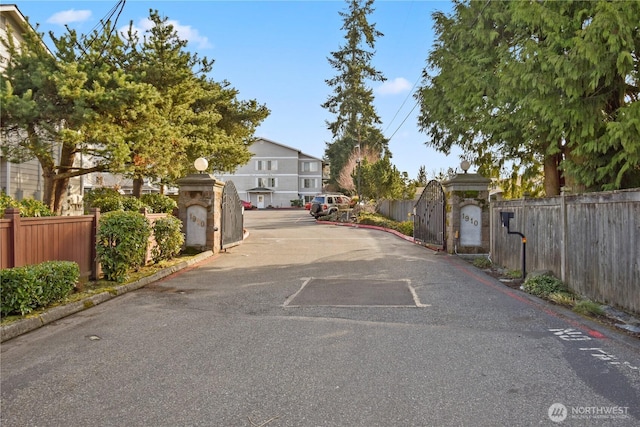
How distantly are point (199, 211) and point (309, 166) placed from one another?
172 ft

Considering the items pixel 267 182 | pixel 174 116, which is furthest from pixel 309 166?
pixel 174 116

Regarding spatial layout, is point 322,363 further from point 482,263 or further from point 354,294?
point 482,263

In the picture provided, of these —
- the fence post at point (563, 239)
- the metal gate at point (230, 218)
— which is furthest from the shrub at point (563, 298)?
the metal gate at point (230, 218)

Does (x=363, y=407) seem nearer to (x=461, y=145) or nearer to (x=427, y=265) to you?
(x=427, y=265)

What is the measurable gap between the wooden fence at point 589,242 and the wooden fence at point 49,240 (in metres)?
8.55

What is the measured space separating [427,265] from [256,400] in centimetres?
863

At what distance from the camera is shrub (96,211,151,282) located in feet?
27.6

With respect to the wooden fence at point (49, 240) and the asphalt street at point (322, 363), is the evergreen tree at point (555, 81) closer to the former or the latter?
the asphalt street at point (322, 363)

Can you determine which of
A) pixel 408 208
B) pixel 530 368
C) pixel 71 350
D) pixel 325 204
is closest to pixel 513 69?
pixel 530 368

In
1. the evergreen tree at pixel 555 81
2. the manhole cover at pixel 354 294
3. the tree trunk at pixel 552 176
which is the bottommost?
the manhole cover at pixel 354 294

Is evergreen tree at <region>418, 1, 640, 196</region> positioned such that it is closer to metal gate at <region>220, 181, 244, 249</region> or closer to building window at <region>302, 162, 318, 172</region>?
metal gate at <region>220, 181, 244, 249</region>

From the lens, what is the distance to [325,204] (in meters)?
36.0

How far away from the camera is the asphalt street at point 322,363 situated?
3.41 metres

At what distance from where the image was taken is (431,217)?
1609cm
